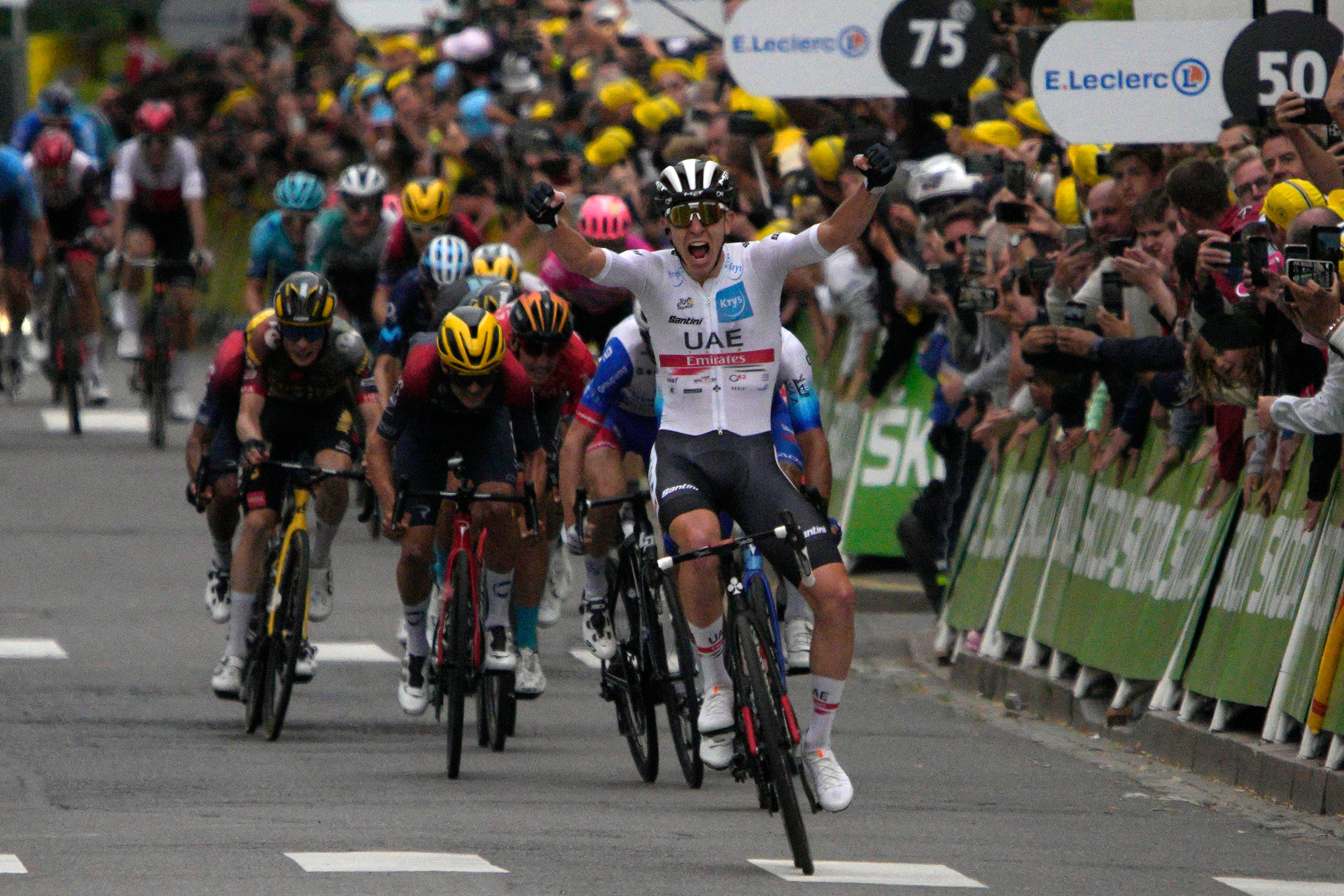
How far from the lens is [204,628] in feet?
47.0

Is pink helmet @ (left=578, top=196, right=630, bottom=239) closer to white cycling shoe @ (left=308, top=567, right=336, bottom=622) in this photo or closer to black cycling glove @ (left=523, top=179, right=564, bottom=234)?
white cycling shoe @ (left=308, top=567, right=336, bottom=622)

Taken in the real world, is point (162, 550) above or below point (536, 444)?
below

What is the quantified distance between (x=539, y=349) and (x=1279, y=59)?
10.4 feet

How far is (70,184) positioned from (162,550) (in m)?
5.01

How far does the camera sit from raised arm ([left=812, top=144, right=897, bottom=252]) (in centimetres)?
858

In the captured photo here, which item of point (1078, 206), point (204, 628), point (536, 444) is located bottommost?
point (204, 628)

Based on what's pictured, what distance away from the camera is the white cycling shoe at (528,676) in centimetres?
1114

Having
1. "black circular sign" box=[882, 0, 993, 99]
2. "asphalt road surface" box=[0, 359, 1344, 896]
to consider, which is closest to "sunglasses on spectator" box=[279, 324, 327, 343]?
"asphalt road surface" box=[0, 359, 1344, 896]

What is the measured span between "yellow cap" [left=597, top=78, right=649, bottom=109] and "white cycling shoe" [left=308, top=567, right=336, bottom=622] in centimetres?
925

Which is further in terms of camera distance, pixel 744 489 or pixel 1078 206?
pixel 1078 206

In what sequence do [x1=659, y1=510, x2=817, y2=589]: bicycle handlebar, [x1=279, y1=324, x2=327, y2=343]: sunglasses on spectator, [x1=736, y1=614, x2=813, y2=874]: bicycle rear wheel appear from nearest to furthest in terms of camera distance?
1. [x1=736, y1=614, x2=813, y2=874]: bicycle rear wheel
2. [x1=659, y1=510, x2=817, y2=589]: bicycle handlebar
3. [x1=279, y1=324, x2=327, y2=343]: sunglasses on spectator

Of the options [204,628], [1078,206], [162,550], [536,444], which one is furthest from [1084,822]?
[162,550]

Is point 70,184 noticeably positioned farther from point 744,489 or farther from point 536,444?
point 744,489

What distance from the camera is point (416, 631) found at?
11.0 m
